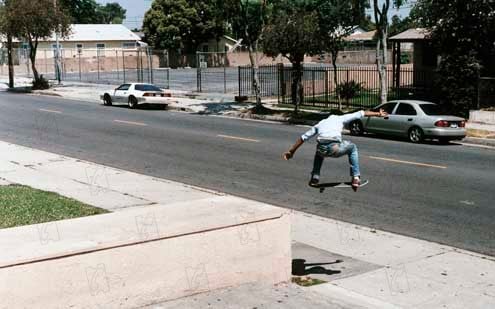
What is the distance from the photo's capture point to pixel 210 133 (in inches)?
931

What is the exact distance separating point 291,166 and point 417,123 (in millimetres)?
6501

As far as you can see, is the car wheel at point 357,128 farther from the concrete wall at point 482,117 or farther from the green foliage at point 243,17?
the green foliage at point 243,17

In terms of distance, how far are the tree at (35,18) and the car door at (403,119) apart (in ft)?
100

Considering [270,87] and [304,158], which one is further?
[270,87]

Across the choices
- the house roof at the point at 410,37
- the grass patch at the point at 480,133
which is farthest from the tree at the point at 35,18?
the grass patch at the point at 480,133

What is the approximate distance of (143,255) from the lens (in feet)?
22.4

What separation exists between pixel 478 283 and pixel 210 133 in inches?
628

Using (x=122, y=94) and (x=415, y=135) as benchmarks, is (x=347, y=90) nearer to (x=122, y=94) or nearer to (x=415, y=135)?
(x=415, y=135)

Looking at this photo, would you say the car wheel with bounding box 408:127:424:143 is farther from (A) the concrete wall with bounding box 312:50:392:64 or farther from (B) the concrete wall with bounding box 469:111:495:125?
(A) the concrete wall with bounding box 312:50:392:64

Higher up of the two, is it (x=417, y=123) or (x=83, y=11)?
(x=83, y=11)

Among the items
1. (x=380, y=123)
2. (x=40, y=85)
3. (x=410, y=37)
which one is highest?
(x=410, y=37)

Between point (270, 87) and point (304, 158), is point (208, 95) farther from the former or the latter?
point (304, 158)

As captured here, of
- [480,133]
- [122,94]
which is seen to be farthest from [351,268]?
[122,94]

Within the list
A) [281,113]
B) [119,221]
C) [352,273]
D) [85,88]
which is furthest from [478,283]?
[85,88]
